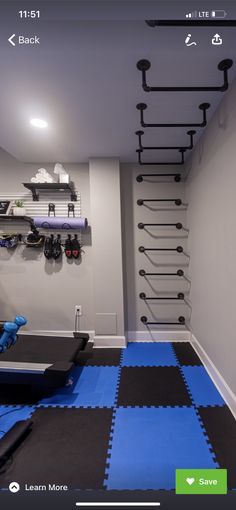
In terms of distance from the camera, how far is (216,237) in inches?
85.3

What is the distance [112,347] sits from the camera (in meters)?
3.17

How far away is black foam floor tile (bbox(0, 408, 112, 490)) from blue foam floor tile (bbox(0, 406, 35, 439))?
0.08 meters

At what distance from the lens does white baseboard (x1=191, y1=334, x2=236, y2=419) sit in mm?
1882

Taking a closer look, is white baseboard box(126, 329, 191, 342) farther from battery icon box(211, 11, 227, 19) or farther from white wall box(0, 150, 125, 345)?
battery icon box(211, 11, 227, 19)

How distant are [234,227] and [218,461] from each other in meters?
1.62

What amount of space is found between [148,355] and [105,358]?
562 mm

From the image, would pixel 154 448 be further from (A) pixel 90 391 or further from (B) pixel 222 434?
(A) pixel 90 391

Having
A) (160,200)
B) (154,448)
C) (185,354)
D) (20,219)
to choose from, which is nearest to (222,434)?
(154,448)

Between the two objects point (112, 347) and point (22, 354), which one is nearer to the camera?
point (22, 354)

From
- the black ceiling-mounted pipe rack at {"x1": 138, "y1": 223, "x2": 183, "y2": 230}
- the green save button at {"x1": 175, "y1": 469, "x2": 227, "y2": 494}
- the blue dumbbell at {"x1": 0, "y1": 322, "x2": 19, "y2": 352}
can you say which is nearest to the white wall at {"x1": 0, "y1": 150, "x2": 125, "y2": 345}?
the black ceiling-mounted pipe rack at {"x1": 138, "y1": 223, "x2": 183, "y2": 230}

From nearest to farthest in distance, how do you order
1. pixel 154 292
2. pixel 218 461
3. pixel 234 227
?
pixel 218 461, pixel 234 227, pixel 154 292

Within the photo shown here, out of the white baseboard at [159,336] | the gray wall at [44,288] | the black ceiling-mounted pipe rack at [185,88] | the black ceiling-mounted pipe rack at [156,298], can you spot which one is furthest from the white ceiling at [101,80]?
the white baseboard at [159,336]

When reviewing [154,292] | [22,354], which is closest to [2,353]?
[22,354]

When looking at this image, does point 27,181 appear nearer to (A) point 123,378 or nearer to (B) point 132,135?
(B) point 132,135
